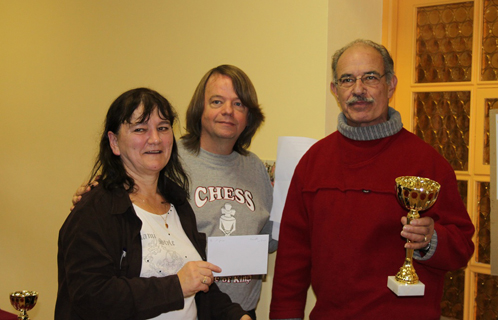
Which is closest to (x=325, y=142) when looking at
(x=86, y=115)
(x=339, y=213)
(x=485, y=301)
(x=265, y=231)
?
(x=339, y=213)

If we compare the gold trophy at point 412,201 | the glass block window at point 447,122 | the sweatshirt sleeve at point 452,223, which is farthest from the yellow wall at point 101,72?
the gold trophy at point 412,201

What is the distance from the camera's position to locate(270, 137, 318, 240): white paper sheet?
7.73ft

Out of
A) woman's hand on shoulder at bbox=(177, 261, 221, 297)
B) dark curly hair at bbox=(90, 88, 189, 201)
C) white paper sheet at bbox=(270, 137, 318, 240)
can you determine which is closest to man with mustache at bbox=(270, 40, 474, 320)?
white paper sheet at bbox=(270, 137, 318, 240)

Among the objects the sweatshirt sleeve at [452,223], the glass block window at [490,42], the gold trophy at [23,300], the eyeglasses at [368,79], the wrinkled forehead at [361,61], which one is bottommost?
the gold trophy at [23,300]

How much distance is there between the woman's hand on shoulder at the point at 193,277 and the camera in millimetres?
1583

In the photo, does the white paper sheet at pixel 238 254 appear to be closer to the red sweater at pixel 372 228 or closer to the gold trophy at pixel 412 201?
the red sweater at pixel 372 228

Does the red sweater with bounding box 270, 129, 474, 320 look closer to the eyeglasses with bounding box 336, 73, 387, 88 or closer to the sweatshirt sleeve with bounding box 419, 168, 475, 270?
the sweatshirt sleeve with bounding box 419, 168, 475, 270

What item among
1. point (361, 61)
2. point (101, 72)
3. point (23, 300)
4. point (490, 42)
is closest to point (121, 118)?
point (23, 300)

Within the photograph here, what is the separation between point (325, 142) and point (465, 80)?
1115mm

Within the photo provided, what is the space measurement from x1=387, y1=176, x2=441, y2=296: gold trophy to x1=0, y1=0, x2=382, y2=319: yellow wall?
1.13m

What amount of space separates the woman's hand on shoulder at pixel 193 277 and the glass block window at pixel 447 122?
174cm

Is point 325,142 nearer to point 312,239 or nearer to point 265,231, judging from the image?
point 312,239

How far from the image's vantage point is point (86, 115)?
4.12m

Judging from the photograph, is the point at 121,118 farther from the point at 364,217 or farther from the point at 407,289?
the point at 407,289
